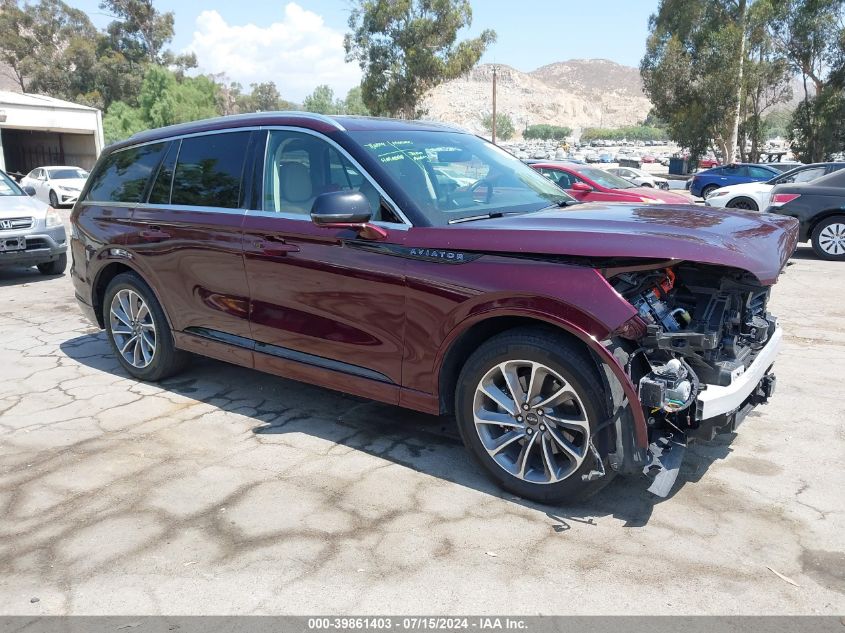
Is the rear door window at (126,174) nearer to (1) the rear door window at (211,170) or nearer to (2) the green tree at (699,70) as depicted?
(1) the rear door window at (211,170)

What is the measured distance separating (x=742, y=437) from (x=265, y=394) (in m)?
3.20

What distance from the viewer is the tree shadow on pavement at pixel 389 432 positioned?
3.47 meters

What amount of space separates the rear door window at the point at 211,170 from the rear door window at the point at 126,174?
0.34 m

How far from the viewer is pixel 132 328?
5.35m

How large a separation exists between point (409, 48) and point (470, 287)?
37.7m

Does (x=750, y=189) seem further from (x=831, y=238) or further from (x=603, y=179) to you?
(x=603, y=179)

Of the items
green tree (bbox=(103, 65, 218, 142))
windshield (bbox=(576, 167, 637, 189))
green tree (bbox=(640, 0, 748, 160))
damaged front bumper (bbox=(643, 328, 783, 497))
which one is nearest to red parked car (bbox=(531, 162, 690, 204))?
windshield (bbox=(576, 167, 637, 189))

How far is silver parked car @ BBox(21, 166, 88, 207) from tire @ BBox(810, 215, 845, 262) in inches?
832

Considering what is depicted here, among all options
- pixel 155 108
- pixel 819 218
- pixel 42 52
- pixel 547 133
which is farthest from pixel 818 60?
pixel 547 133

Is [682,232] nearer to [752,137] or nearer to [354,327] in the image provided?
[354,327]

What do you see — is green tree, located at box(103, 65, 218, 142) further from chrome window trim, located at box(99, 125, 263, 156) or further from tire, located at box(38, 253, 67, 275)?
chrome window trim, located at box(99, 125, 263, 156)

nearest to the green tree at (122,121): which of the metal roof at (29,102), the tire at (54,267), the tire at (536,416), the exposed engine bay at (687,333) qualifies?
the metal roof at (29,102)

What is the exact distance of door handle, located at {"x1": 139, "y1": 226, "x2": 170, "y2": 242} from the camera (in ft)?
15.8

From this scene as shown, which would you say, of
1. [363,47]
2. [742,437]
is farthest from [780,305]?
[363,47]
